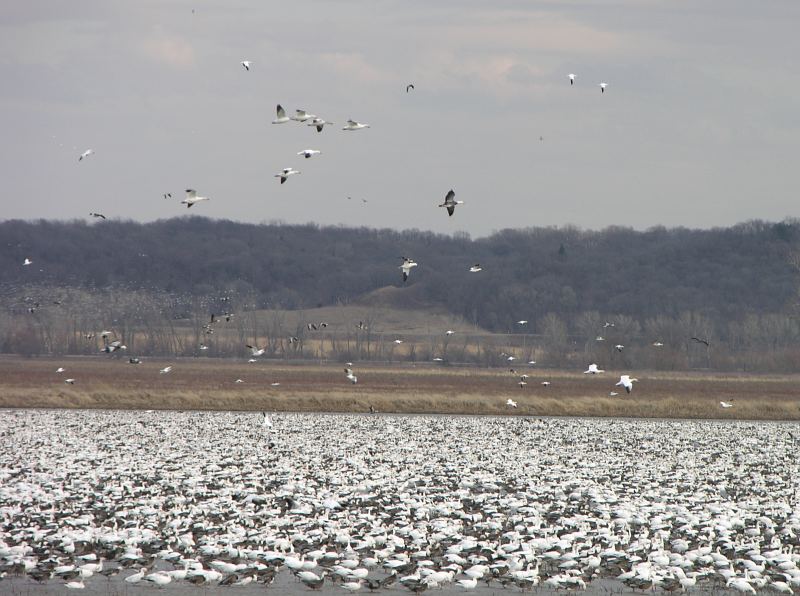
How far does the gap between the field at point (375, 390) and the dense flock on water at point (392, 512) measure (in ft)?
42.9

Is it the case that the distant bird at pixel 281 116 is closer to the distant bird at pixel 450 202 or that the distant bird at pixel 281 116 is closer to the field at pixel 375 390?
the distant bird at pixel 450 202

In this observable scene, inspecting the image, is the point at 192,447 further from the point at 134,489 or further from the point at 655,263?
the point at 655,263

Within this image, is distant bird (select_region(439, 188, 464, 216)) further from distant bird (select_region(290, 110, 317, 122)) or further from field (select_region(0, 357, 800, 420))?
field (select_region(0, 357, 800, 420))

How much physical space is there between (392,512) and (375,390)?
4355 centimetres

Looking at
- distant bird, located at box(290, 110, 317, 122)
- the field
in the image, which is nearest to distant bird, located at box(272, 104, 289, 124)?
distant bird, located at box(290, 110, 317, 122)

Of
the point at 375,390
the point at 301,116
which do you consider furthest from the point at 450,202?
the point at 375,390

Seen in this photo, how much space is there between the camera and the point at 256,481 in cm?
2533

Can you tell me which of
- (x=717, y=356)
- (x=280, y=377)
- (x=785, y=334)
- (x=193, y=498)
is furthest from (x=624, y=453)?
(x=785, y=334)

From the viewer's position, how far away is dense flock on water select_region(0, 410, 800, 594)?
16672 mm

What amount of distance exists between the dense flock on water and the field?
13.1m

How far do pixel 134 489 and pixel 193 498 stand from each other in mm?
1615

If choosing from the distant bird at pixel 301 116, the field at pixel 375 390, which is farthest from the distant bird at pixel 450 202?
the field at pixel 375 390

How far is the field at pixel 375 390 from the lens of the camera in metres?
50.2

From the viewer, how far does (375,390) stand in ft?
213
